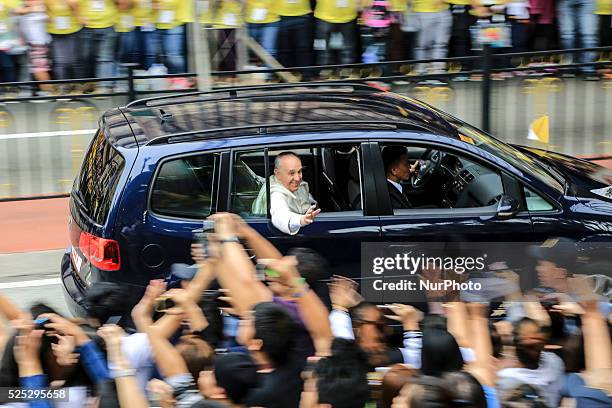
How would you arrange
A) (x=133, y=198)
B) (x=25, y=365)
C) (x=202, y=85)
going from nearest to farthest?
(x=25, y=365)
(x=133, y=198)
(x=202, y=85)

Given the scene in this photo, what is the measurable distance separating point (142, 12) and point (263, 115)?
6.35 m

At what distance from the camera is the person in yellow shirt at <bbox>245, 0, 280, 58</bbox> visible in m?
13.4

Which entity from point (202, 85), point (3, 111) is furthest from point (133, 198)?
point (3, 111)

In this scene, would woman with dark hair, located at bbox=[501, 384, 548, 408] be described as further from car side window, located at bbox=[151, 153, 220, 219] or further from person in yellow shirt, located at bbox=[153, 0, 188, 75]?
person in yellow shirt, located at bbox=[153, 0, 188, 75]

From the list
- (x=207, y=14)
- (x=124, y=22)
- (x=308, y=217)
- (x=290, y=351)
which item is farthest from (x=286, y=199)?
(x=124, y=22)

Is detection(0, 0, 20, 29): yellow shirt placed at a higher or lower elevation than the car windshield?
higher

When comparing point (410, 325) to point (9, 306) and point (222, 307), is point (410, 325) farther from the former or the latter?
point (9, 306)

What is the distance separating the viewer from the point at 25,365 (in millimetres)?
4887

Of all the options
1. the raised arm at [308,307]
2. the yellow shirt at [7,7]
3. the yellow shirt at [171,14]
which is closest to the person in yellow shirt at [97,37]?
the yellow shirt at [171,14]

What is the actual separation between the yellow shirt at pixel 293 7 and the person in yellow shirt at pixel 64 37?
8.10 feet

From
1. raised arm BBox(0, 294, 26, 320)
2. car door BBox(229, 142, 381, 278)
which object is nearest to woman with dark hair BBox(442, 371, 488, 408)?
raised arm BBox(0, 294, 26, 320)

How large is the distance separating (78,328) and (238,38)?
849 centimetres

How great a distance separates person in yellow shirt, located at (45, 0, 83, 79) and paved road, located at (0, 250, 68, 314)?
12.4 ft

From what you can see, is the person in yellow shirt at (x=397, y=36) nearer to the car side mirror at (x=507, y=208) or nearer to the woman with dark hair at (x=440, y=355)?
the car side mirror at (x=507, y=208)
